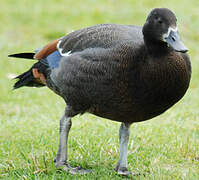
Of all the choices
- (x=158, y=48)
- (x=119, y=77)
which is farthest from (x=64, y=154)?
(x=158, y=48)

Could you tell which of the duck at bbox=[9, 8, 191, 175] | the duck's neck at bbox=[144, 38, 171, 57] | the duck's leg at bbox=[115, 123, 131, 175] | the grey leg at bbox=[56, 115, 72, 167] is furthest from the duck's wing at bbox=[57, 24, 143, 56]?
the duck's leg at bbox=[115, 123, 131, 175]

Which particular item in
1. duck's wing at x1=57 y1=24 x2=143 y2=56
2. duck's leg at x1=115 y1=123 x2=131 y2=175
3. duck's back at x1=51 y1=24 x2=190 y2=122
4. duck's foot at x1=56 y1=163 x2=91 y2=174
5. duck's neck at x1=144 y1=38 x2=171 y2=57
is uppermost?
duck's wing at x1=57 y1=24 x2=143 y2=56

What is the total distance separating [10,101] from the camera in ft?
23.7

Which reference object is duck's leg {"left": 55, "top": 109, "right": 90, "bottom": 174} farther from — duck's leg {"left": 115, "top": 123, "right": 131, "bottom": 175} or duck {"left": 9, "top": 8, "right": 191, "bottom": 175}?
duck's leg {"left": 115, "top": 123, "right": 131, "bottom": 175}

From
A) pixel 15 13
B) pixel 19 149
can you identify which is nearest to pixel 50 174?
pixel 19 149

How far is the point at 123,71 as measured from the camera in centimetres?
351

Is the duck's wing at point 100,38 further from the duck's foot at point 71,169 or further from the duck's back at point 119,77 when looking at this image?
the duck's foot at point 71,169

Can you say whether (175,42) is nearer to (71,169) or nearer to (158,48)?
(158,48)

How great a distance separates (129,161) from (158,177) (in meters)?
0.65

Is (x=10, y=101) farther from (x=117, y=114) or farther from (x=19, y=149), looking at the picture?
(x=117, y=114)

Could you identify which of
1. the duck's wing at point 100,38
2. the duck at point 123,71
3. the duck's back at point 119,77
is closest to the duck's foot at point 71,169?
the duck at point 123,71

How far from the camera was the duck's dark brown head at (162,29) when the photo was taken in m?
3.28

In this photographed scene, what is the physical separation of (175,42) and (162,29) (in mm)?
195

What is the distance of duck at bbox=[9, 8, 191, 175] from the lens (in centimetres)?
342
